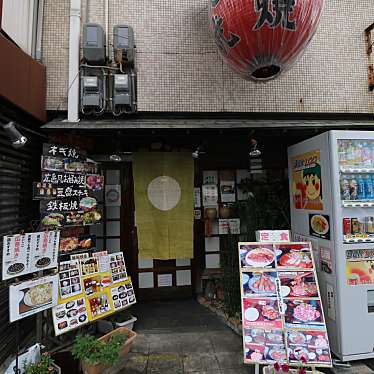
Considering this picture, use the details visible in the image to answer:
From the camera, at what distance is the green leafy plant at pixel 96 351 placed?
3.59 meters

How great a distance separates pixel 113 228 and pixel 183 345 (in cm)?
326

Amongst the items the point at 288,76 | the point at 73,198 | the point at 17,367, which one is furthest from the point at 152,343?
the point at 288,76

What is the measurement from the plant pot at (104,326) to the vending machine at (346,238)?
4.04 meters

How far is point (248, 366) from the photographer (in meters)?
4.14

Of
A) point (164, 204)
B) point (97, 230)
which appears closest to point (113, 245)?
point (97, 230)

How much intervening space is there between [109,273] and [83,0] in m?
5.77

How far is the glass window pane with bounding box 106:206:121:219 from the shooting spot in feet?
22.0

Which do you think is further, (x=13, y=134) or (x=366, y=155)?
(x=366, y=155)

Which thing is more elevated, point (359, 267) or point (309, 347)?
point (359, 267)

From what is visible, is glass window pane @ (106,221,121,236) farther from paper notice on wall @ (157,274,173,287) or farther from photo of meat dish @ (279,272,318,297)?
photo of meat dish @ (279,272,318,297)

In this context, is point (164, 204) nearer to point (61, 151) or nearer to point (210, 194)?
point (210, 194)

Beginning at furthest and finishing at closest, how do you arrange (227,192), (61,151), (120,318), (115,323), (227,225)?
1. (227,192)
2. (227,225)
3. (120,318)
4. (115,323)
5. (61,151)

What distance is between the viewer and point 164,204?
5.90m

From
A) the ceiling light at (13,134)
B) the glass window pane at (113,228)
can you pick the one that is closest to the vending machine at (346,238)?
the glass window pane at (113,228)
